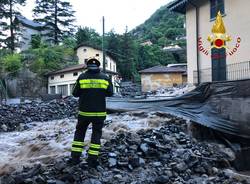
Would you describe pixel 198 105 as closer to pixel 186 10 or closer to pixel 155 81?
pixel 186 10

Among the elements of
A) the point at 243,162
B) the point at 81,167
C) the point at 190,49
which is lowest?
the point at 243,162

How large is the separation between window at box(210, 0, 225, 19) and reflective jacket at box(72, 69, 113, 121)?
1448 centimetres

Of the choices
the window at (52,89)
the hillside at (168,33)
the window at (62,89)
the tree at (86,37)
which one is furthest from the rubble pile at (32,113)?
the hillside at (168,33)

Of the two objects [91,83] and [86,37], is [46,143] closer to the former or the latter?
[91,83]

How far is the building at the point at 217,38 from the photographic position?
731 inches

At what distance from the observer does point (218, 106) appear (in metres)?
12.4

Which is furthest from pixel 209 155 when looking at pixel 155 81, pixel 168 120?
pixel 155 81

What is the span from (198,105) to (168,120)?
3.77 ft

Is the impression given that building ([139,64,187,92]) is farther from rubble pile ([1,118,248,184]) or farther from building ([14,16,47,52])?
rubble pile ([1,118,248,184])

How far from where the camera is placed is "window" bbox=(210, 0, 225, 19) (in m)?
20.4

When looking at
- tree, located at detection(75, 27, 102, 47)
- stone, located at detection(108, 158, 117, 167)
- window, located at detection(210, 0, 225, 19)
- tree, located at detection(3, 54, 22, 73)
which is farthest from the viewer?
tree, located at detection(75, 27, 102, 47)

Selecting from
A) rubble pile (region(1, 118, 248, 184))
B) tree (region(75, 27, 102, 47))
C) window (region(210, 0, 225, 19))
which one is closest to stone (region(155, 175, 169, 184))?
rubble pile (region(1, 118, 248, 184))

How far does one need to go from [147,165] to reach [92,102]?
6.40 ft

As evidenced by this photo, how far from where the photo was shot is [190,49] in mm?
23625
